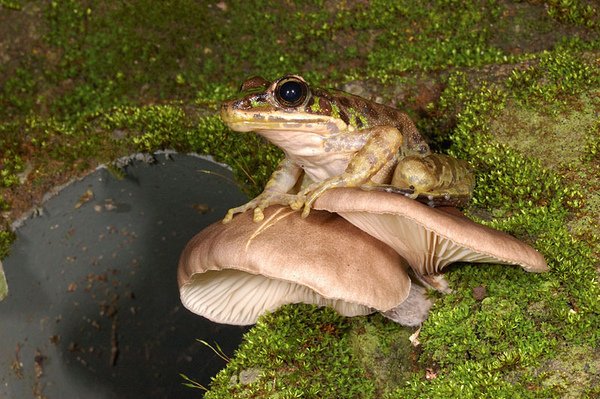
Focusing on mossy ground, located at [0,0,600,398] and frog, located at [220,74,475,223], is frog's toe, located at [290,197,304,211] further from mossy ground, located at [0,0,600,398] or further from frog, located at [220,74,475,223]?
mossy ground, located at [0,0,600,398]

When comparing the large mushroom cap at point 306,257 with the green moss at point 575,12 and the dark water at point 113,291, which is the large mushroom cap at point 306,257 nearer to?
Answer: the dark water at point 113,291

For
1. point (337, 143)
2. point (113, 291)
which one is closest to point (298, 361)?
point (337, 143)

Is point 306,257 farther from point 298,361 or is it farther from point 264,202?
point 298,361

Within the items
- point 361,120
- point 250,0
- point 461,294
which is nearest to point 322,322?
point 461,294

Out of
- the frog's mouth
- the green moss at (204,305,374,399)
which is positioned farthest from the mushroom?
the green moss at (204,305,374,399)

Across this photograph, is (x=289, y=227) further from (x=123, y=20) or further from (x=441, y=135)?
(x=123, y=20)

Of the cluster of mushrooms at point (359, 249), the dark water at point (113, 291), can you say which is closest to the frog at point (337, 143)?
the cluster of mushrooms at point (359, 249)
